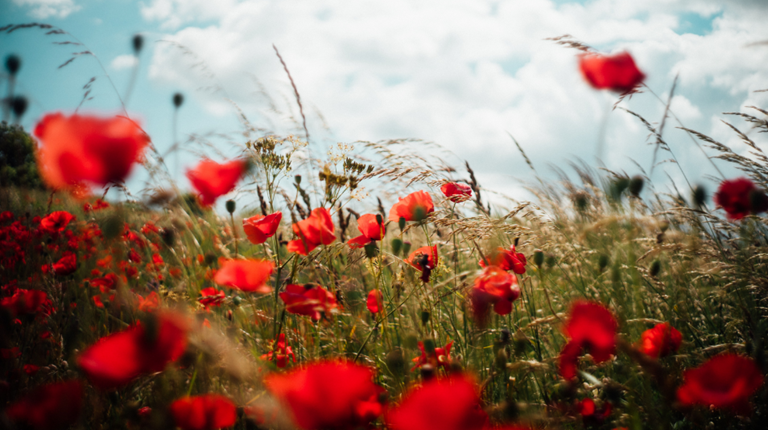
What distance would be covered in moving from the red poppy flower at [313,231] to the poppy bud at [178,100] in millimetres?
1293

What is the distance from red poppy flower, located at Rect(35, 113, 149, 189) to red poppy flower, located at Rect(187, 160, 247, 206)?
0.24 metres

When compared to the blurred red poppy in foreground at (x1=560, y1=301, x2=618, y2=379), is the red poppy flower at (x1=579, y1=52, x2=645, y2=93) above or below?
above

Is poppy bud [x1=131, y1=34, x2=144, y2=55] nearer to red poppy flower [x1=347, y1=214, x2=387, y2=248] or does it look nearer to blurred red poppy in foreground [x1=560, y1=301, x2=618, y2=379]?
red poppy flower [x1=347, y1=214, x2=387, y2=248]

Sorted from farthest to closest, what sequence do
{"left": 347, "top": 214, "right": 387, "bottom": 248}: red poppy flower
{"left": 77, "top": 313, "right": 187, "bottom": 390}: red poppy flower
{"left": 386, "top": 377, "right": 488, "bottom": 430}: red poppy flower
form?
1. {"left": 347, "top": 214, "right": 387, "bottom": 248}: red poppy flower
2. {"left": 77, "top": 313, "right": 187, "bottom": 390}: red poppy flower
3. {"left": 386, "top": 377, "right": 488, "bottom": 430}: red poppy flower

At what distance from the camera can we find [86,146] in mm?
771

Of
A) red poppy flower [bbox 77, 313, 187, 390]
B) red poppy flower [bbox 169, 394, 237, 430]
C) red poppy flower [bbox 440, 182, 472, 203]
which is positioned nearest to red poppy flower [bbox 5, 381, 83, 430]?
red poppy flower [bbox 77, 313, 187, 390]

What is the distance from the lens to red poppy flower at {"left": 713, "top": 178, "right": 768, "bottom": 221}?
4.50 feet

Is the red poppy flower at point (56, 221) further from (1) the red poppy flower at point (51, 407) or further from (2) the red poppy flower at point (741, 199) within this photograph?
(2) the red poppy flower at point (741, 199)

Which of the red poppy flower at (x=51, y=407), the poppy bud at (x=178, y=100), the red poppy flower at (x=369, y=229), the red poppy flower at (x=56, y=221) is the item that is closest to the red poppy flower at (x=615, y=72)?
the red poppy flower at (x=369, y=229)

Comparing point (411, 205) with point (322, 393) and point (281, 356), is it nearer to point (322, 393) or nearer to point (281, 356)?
point (281, 356)

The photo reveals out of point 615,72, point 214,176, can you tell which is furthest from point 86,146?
point 615,72

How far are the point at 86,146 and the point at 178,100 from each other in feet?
4.60

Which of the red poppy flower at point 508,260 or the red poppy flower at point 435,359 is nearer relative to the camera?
the red poppy flower at point 435,359

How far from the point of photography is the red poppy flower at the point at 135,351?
2.19 ft
